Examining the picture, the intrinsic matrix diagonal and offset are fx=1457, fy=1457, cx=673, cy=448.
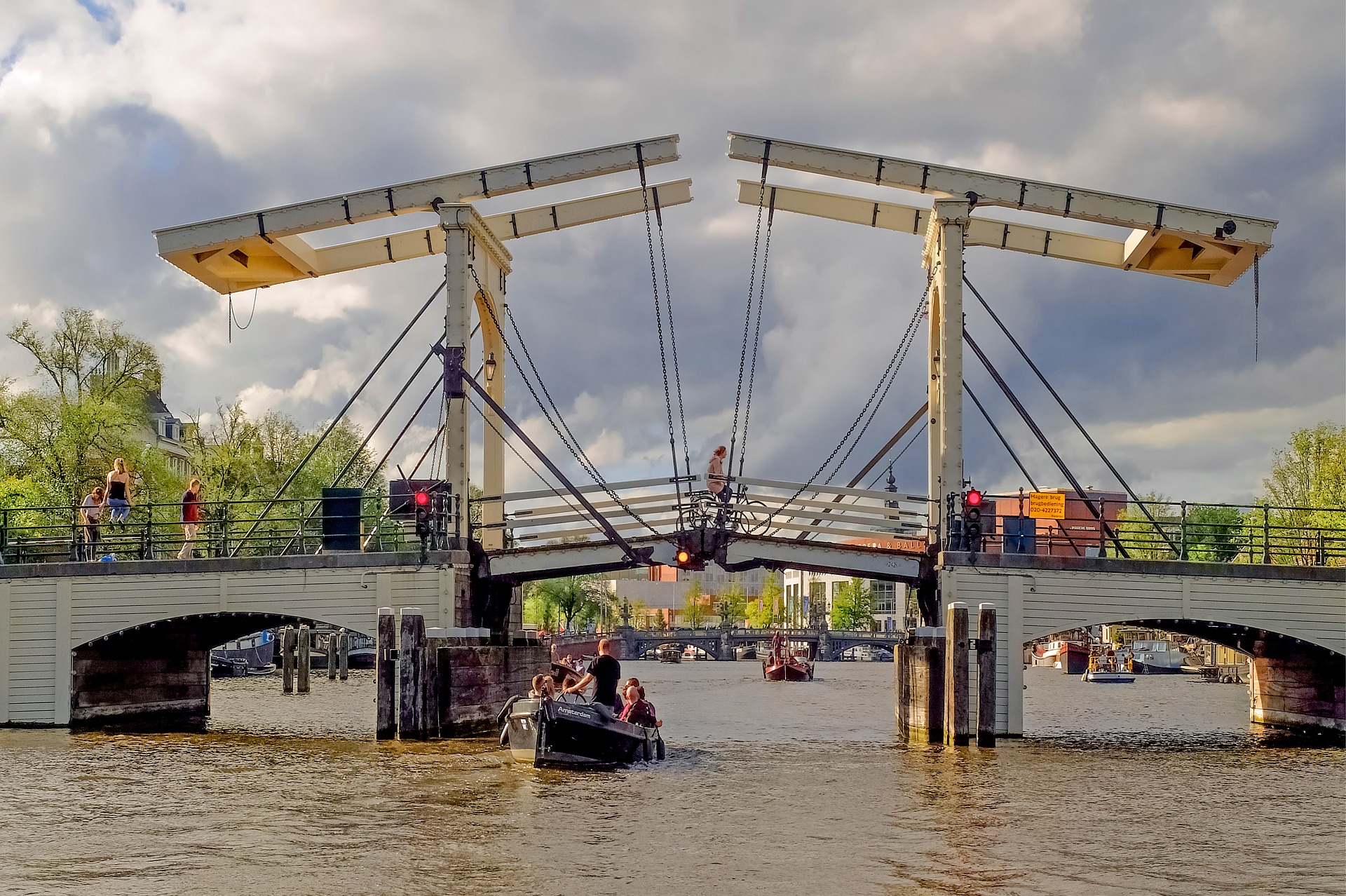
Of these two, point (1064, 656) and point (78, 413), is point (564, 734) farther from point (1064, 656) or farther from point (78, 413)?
point (1064, 656)

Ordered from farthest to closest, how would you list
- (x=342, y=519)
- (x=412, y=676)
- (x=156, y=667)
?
(x=156, y=667) < (x=342, y=519) < (x=412, y=676)

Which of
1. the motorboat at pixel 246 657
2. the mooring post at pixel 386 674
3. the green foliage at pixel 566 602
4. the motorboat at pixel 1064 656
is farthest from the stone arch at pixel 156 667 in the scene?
the green foliage at pixel 566 602

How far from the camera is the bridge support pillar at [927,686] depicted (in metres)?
23.5

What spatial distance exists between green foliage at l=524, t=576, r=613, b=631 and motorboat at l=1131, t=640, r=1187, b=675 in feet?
141

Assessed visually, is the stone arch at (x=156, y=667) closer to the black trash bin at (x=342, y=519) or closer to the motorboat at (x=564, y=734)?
the black trash bin at (x=342, y=519)

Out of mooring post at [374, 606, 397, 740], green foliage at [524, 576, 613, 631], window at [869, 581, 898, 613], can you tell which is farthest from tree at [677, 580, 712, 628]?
mooring post at [374, 606, 397, 740]

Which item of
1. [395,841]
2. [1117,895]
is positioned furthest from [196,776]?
[1117,895]

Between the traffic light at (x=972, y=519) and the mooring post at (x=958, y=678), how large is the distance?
1232 mm

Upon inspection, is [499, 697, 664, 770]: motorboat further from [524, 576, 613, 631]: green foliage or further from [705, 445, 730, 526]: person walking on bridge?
[524, 576, 613, 631]: green foliage

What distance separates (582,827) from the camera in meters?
15.8

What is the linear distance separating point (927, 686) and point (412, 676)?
326 inches

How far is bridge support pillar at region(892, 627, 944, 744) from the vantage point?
23.5 metres

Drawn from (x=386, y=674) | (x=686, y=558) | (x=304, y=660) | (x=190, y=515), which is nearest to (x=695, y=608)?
(x=304, y=660)

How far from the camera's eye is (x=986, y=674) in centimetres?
2255
